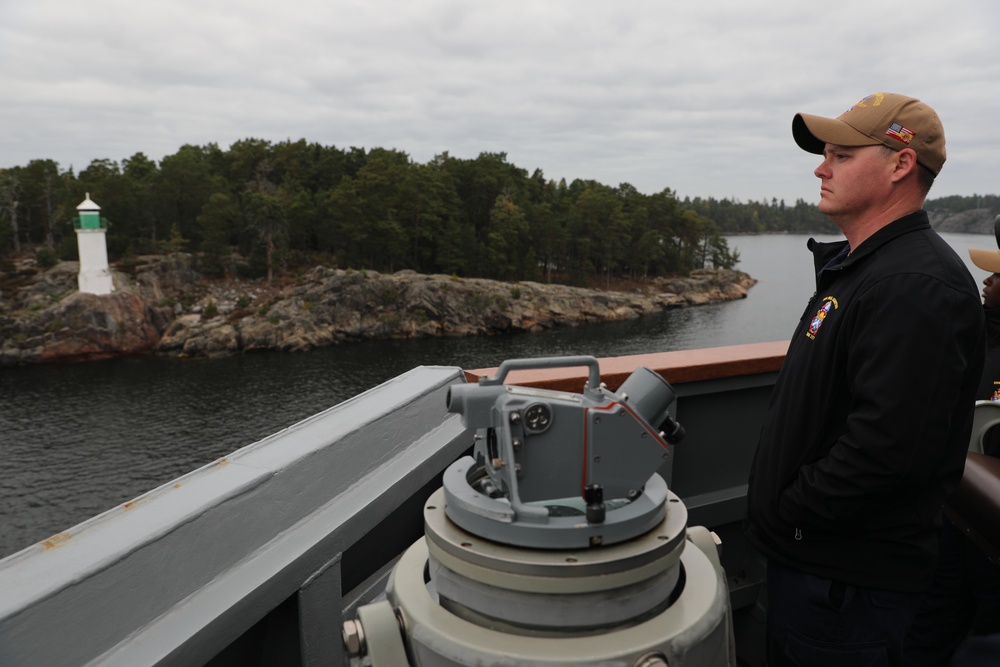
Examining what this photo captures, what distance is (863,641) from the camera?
1628 mm

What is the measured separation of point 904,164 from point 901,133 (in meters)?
0.08

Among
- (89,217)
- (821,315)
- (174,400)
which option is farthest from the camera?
(89,217)

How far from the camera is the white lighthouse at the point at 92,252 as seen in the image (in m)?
53.0

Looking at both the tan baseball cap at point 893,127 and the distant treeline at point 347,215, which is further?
the distant treeline at point 347,215

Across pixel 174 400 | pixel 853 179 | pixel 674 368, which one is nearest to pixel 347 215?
pixel 174 400

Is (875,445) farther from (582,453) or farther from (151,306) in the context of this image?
(151,306)

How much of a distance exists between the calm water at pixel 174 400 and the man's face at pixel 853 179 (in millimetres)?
30716

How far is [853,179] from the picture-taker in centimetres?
174

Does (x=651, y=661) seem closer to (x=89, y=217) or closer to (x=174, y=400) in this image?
(x=174, y=400)

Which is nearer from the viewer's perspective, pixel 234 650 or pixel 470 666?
pixel 470 666

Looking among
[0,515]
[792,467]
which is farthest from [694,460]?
[0,515]

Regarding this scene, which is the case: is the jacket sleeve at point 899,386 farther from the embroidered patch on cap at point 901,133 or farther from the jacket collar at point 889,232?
the embroidered patch on cap at point 901,133

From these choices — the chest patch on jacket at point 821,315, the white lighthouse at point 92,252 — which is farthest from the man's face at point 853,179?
the white lighthouse at point 92,252

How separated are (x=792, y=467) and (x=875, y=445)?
0.76 feet
